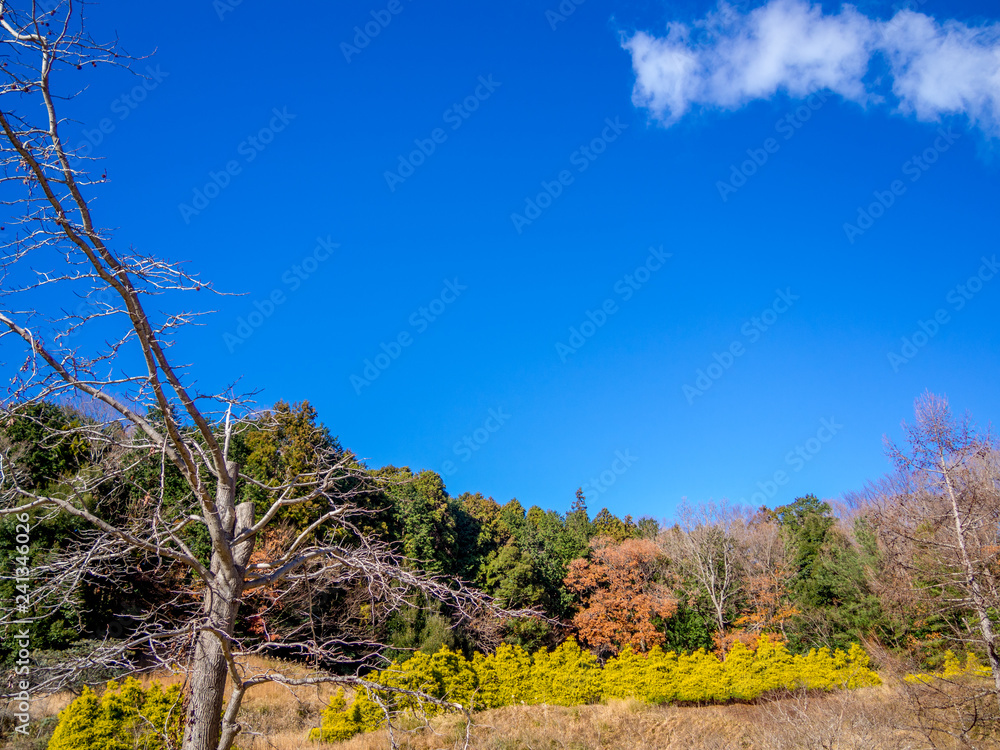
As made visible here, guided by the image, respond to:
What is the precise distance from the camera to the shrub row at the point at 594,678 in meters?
12.1

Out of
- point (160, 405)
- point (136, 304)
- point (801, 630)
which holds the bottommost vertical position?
point (801, 630)

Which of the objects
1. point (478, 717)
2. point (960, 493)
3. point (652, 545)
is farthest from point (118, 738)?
point (652, 545)

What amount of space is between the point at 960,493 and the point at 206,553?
18870 millimetres

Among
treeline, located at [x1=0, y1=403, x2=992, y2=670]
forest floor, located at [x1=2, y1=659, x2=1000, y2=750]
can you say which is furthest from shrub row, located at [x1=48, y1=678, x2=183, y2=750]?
treeline, located at [x1=0, y1=403, x2=992, y2=670]

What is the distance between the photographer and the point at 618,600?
2523cm

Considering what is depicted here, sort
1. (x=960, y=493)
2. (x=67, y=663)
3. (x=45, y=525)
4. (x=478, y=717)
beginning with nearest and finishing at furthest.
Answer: (x=67, y=663), (x=960, y=493), (x=478, y=717), (x=45, y=525)

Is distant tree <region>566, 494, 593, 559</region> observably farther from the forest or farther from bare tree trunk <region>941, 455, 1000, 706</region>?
bare tree trunk <region>941, 455, 1000, 706</region>

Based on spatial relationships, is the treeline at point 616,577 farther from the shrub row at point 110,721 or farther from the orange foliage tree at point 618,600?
the shrub row at point 110,721

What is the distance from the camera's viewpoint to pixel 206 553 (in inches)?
626

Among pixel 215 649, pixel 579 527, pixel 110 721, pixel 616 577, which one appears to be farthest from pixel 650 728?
pixel 579 527

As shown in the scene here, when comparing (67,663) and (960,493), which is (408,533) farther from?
(67,663)

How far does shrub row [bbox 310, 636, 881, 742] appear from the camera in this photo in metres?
12.1

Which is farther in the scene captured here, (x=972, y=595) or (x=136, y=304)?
(x=972, y=595)

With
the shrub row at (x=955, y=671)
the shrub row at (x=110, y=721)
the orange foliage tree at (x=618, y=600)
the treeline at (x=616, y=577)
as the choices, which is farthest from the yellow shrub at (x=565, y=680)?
the shrub row at (x=110, y=721)
